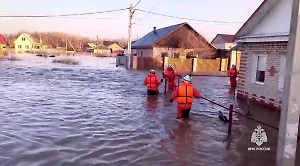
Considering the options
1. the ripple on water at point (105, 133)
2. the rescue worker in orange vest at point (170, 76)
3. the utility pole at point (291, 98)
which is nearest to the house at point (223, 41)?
the rescue worker in orange vest at point (170, 76)

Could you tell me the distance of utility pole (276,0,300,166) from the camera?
3977 mm

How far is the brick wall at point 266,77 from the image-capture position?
11.4 meters

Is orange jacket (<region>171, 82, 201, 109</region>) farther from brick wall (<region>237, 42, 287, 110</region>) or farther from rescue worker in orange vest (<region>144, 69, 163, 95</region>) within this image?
rescue worker in orange vest (<region>144, 69, 163, 95</region>)

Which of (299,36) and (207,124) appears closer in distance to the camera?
(299,36)

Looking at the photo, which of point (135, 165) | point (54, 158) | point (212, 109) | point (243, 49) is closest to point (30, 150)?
point (54, 158)

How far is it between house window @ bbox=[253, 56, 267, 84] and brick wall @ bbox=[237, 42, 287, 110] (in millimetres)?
176

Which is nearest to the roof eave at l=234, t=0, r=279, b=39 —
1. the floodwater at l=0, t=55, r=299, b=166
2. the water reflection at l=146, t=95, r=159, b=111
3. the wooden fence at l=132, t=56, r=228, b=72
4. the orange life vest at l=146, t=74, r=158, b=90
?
the floodwater at l=0, t=55, r=299, b=166

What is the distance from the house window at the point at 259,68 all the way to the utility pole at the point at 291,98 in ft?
29.4

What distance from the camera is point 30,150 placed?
630cm

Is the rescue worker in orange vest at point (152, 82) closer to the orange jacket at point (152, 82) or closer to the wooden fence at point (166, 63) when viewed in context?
the orange jacket at point (152, 82)

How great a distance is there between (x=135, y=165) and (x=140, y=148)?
966mm

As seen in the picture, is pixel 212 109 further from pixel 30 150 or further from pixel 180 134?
pixel 30 150

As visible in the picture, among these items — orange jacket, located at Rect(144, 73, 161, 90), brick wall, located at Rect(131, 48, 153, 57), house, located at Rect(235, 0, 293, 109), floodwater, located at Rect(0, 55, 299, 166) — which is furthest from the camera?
brick wall, located at Rect(131, 48, 153, 57)

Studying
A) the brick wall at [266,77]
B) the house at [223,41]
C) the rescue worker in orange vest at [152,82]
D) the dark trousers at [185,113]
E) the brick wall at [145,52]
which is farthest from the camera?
the house at [223,41]
